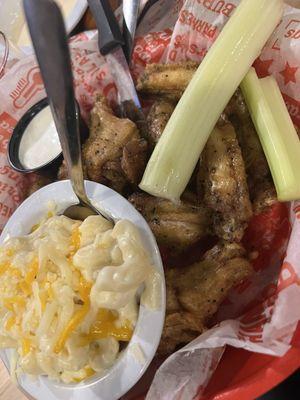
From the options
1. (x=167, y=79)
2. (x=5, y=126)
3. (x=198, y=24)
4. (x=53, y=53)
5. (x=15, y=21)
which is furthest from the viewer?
(x=15, y=21)

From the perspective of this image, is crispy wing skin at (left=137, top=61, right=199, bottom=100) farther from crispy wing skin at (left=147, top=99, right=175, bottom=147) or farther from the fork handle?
the fork handle

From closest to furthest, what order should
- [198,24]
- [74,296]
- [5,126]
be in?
[74,296]
[198,24]
[5,126]

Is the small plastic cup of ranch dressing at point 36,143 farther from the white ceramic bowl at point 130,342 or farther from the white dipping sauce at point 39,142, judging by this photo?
the white ceramic bowl at point 130,342

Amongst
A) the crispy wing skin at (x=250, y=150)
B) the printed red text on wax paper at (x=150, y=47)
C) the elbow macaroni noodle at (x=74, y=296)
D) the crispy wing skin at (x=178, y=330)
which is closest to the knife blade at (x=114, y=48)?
the printed red text on wax paper at (x=150, y=47)

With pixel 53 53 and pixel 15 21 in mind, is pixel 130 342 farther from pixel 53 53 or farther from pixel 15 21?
pixel 15 21

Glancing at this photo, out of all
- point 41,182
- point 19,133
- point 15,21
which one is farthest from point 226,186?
point 15,21

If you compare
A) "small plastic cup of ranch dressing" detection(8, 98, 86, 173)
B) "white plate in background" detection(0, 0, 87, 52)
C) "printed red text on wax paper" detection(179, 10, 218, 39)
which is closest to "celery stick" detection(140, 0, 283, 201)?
"printed red text on wax paper" detection(179, 10, 218, 39)
